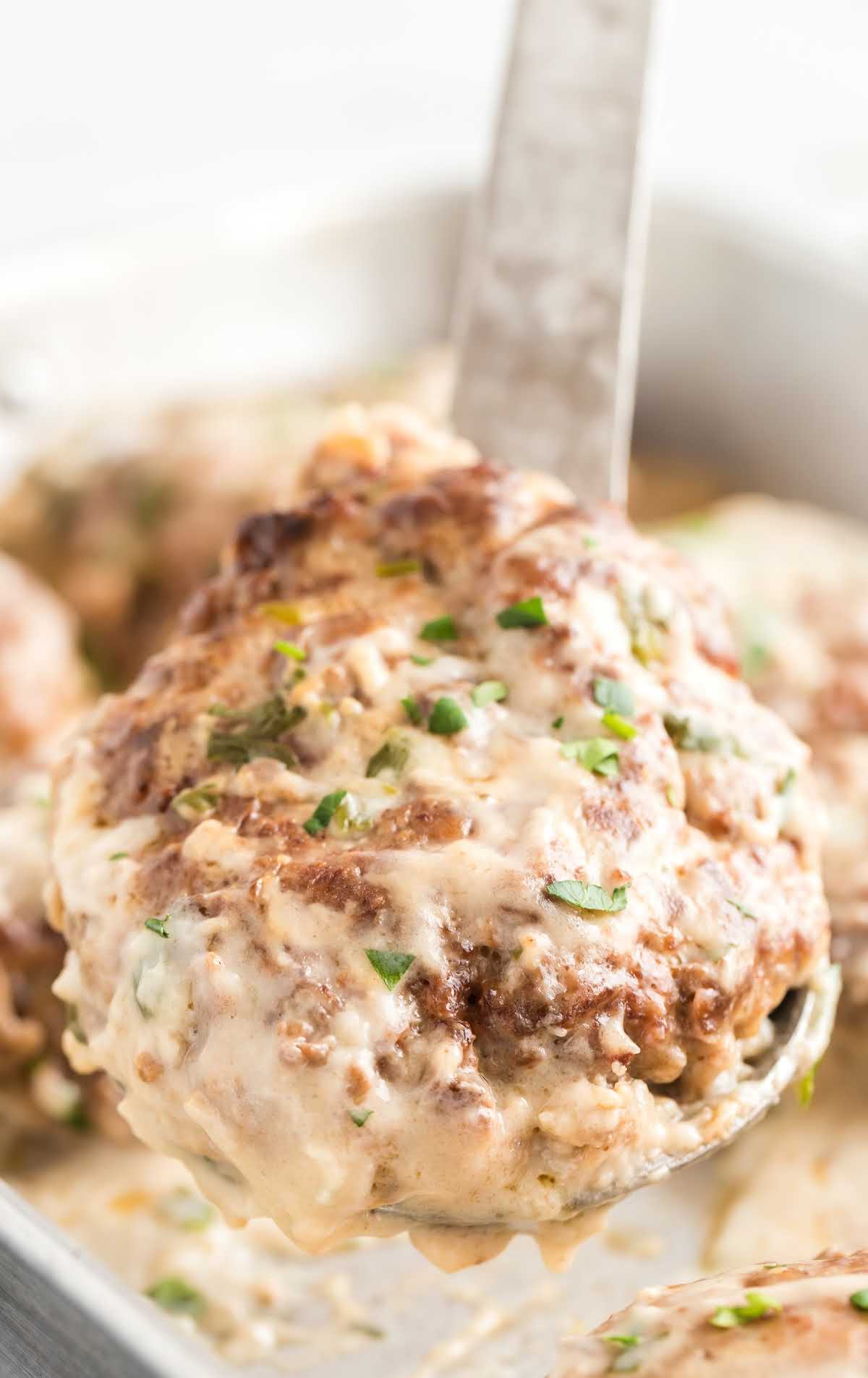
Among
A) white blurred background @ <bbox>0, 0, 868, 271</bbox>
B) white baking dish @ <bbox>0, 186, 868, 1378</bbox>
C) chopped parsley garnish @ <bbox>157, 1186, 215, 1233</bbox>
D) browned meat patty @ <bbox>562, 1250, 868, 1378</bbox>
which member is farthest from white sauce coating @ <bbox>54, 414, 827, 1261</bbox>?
white blurred background @ <bbox>0, 0, 868, 271</bbox>

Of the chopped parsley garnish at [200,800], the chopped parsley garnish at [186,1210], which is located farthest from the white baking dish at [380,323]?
the chopped parsley garnish at [200,800]

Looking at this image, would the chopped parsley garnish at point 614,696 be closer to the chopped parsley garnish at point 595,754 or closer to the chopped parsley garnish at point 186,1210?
the chopped parsley garnish at point 595,754

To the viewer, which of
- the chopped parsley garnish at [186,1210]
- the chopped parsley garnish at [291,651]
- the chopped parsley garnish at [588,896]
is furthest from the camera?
the chopped parsley garnish at [186,1210]

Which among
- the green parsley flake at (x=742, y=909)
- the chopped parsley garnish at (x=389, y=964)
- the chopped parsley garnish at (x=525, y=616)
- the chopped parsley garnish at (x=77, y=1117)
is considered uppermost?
the chopped parsley garnish at (x=525, y=616)

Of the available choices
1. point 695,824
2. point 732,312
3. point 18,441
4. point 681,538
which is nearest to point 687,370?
point 732,312

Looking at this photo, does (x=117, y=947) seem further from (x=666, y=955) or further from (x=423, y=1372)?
(x=423, y=1372)

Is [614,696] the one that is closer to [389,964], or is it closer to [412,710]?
[412,710]

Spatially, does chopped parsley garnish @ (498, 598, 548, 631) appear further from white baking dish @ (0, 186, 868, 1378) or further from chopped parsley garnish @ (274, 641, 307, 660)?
white baking dish @ (0, 186, 868, 1378)
